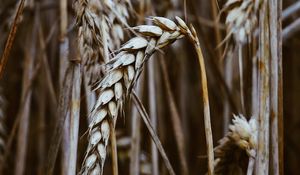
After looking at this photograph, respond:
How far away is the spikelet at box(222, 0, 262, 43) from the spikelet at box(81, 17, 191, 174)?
0.83 ft

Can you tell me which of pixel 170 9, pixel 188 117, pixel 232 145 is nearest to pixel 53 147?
pixel 232 145

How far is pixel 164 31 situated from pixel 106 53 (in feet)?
0.33

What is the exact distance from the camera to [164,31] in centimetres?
79

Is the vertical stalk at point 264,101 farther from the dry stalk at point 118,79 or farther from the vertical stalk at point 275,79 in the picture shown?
the dry stalk at point 118,79

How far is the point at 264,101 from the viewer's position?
0.83m

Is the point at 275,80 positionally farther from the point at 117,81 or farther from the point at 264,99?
the point at 117,81

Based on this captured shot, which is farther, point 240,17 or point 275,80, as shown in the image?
point 240,17

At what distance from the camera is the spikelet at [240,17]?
100 centimetres

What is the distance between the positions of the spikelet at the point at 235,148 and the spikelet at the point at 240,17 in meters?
0.18

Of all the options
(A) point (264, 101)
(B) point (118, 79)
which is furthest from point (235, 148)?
(B) point (118, 79)

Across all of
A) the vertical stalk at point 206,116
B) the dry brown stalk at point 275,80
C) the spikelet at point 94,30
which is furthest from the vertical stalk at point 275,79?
the spikelet at point 94,30

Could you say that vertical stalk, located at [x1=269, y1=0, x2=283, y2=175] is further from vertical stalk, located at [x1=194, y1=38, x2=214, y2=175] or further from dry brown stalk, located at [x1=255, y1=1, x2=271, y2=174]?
vertical stalk, located at [x1=194, y1=38, x2=214, y2=175]

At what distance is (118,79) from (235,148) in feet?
1.11

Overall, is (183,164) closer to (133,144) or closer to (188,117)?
(133,144)
